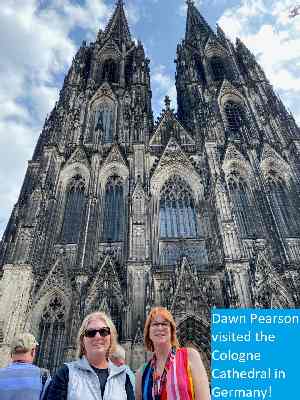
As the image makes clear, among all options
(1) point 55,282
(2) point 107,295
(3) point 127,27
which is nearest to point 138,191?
(2) point 107,295

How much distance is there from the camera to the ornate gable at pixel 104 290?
1551cm

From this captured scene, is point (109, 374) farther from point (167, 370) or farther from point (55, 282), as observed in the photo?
point (55, 282)

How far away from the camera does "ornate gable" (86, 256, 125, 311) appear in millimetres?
15508

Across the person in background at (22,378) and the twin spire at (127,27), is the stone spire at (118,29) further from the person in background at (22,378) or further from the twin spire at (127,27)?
the person in background at (22,378)

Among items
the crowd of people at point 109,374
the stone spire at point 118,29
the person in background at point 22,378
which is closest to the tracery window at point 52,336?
the person in background at point 22,378

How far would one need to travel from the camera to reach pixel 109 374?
10.3 feet

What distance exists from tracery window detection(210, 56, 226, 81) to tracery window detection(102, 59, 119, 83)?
792cm

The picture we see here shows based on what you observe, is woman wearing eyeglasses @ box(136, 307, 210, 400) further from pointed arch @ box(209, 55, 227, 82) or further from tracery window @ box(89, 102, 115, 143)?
pointed arch @ box(209, 55, 227, 82)

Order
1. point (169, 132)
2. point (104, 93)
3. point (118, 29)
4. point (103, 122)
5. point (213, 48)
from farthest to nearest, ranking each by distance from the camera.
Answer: point (118, 29) → point (213, 48) → point (104, 93) → point (103, 122) → point (169, 132)

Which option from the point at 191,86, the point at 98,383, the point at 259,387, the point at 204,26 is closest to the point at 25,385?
the point at 98,383

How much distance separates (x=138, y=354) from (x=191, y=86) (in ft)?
64.5

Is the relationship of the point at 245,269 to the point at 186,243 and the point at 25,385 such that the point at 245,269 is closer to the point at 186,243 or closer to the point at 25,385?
the point at 186,243

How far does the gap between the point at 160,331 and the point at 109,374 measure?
0.59 metres

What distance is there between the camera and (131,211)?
702 inches
